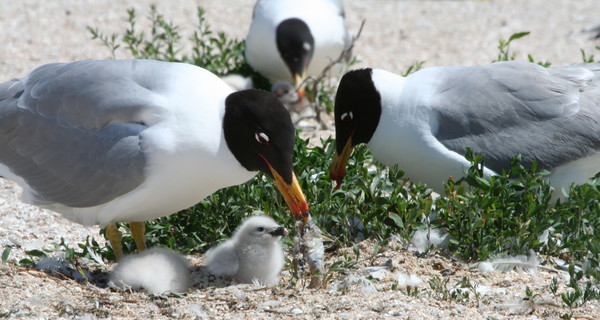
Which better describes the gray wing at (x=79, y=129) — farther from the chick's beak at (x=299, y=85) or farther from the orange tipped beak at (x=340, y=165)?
the chick's beak at (x=299, y=85)

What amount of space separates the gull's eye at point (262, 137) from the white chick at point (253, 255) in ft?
1.31

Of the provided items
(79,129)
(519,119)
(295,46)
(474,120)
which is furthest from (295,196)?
(295,46)

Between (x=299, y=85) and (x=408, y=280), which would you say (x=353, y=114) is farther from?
(x=299, y=85)

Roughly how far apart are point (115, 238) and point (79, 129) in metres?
0.59

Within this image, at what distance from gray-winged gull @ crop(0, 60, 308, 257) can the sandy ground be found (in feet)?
1.37

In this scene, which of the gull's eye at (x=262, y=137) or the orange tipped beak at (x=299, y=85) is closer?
the gull's eye at (x=262, y=137)

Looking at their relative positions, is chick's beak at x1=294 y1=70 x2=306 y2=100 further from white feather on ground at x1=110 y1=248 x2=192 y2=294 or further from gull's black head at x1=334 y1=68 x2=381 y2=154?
white feather on ground at x1=110 y1=248 x2=192 y2=294

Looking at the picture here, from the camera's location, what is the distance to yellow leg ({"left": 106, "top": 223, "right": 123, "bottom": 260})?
4.23m

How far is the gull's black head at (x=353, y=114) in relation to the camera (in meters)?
4.71

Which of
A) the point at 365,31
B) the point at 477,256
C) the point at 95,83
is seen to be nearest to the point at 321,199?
the point at 477,256

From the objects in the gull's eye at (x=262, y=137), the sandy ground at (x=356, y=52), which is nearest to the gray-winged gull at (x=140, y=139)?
the gull's eye at (x=262, y=137)

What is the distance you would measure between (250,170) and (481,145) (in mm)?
1317

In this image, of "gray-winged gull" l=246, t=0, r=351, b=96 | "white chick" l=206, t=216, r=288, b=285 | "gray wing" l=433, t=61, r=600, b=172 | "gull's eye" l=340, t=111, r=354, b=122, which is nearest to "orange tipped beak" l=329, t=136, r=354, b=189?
"gull's eye" l=340, t=111, r=354, b=122

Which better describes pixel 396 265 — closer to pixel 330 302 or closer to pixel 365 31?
pixel 330 302
